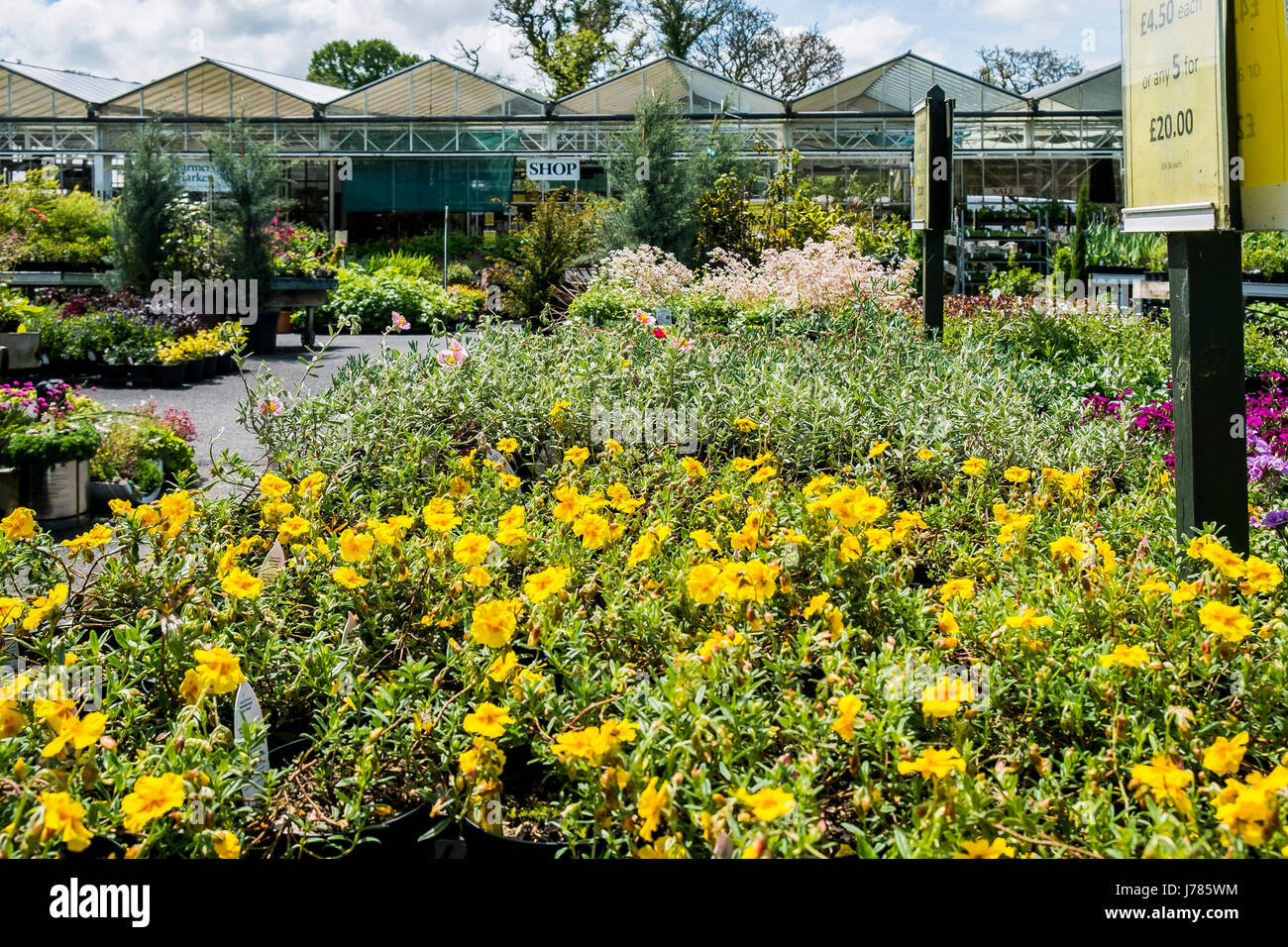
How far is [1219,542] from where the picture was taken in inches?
87.7

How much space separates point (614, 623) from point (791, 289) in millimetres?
5811

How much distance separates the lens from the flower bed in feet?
5.27

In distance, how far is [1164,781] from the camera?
1.49 metres

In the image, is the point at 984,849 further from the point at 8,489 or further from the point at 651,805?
the point at 8,489

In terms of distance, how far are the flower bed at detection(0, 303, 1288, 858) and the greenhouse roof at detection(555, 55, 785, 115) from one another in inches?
757

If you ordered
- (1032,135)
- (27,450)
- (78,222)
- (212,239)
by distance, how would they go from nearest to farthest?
(27,450) → (212,239) → (78,222) → (1032,135)

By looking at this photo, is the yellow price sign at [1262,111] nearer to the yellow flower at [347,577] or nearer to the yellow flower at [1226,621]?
the yellow flower at [1226,621]

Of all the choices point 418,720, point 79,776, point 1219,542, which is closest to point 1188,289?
point 1219,542

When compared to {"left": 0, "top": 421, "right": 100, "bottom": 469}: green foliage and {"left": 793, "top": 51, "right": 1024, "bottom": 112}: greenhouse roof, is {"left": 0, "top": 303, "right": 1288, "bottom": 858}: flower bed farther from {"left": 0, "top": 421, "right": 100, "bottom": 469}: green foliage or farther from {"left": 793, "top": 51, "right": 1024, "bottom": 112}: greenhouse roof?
{"left": 793, "top": 51, "right": 1024, "bottom": 112}: greenhouse roof

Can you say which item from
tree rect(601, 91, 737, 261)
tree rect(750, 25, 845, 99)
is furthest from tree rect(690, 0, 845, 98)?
tree rect(601, 91, 737, 261)

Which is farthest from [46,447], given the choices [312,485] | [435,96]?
[435,96]

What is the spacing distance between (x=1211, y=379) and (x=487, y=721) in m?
1.67

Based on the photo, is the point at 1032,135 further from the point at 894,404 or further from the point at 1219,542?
A: the point at 1219,542

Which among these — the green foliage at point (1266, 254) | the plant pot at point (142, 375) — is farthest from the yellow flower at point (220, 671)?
the green foliage at point (1266, 254)
